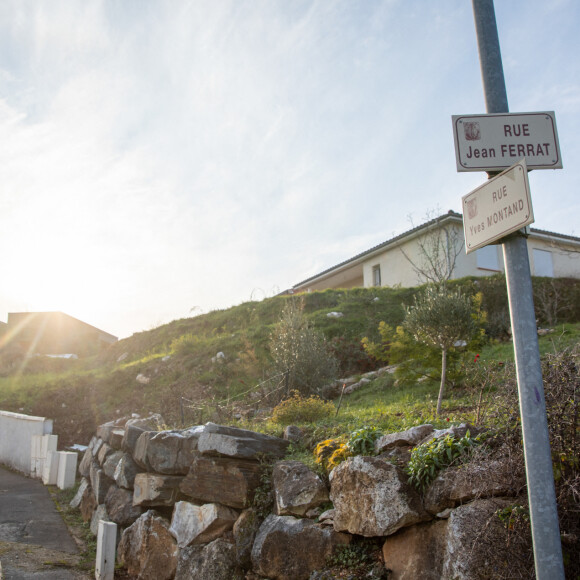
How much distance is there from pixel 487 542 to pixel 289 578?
2.16m

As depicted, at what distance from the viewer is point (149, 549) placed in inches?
265

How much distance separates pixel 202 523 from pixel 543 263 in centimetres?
2064

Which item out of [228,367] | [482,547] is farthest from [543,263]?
[482,547]

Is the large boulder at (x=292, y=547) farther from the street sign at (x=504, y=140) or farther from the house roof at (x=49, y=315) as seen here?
the house roof at (x=49, y=315)

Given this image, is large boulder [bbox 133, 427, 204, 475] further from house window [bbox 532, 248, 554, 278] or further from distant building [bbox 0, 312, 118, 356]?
distant building [bbox 0, 312, 118, 356]

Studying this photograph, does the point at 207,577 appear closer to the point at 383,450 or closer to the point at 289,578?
the point at 289,578

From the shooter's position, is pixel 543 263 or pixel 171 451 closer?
pixel 171 451

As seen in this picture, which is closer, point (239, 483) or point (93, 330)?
point (239, 483)

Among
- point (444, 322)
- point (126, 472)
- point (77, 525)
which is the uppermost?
point (444, 322)

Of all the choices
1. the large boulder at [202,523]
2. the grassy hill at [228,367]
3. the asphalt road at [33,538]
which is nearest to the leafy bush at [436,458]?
the large boulder at [202,523]

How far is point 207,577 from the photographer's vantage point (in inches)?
225

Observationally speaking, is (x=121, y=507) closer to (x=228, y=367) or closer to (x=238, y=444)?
(x=238, y=444)

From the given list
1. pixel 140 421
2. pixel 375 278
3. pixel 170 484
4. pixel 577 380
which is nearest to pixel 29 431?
pixel 140 421

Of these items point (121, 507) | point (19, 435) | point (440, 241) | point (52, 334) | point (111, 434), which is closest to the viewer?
point (121, 507)
